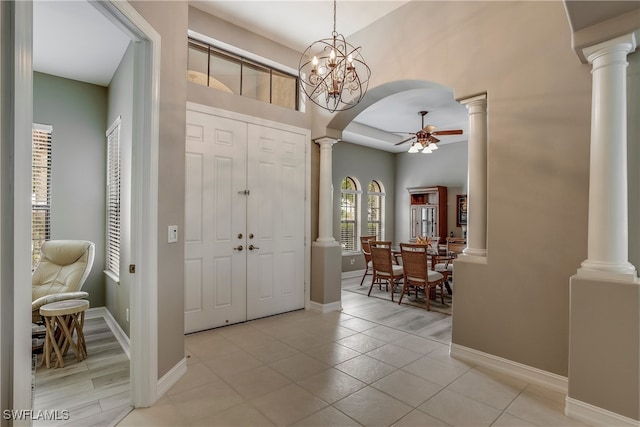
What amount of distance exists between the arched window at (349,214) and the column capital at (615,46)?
18.1 ft

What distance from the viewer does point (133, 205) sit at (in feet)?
7.45

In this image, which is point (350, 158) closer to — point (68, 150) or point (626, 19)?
point (68, 150)

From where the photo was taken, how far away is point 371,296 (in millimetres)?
5578

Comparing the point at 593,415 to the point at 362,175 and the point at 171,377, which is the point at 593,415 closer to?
the point at 171,377

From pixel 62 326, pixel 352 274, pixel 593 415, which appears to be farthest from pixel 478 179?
pixel 352 274

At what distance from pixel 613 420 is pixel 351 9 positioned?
13.7 feet

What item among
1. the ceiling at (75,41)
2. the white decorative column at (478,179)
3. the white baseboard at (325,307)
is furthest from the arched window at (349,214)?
the ceiling at (75,41)

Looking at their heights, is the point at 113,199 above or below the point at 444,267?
above

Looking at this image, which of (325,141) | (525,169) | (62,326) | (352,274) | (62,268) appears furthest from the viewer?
(352,274)

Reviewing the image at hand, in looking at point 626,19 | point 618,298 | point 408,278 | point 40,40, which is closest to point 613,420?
point 618,298

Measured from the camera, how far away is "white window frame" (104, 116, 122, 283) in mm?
3777

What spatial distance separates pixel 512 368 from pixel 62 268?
4.56m

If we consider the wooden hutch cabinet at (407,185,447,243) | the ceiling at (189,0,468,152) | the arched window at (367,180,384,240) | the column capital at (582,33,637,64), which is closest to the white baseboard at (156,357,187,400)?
the ceiling at (189,0,468,152)

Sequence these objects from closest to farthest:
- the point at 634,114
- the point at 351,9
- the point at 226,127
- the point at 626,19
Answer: the point at 626,19, the point at 634,114, the point at 351,9, the point at 226,127
